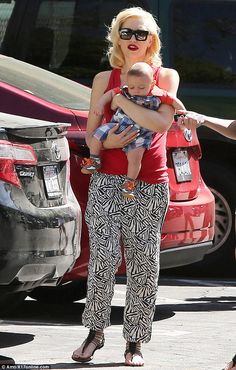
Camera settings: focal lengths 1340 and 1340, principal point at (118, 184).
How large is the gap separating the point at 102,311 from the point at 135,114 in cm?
105

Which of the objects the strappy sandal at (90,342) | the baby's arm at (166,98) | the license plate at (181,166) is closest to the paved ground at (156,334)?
the strappy sandal at (90,342)

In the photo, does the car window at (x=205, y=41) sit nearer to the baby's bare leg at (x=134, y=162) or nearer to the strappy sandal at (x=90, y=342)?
the baby's bare leg at (x=134, y=162)

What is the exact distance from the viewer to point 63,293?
9.08 meters

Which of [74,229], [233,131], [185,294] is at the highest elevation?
[233,131]

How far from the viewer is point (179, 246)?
334 inches

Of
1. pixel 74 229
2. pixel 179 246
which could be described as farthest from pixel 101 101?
pixel 179 246

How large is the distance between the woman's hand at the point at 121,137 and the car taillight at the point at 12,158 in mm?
423

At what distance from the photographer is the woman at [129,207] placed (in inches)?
271

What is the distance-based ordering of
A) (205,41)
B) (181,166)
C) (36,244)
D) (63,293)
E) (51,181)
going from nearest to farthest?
(36,244) → (51,181) → (181,166) → (63,293) → (205,41)

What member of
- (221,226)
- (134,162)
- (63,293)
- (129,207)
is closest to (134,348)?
(129,207)

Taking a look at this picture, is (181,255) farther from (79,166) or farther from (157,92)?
(157,92)

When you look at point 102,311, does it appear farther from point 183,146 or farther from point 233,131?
point 183,146

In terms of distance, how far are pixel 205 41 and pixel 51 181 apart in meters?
4.11

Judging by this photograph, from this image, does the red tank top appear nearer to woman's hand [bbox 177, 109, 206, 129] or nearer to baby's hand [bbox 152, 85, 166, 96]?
baby's hand [bbox 152, 85, 166, 96]
